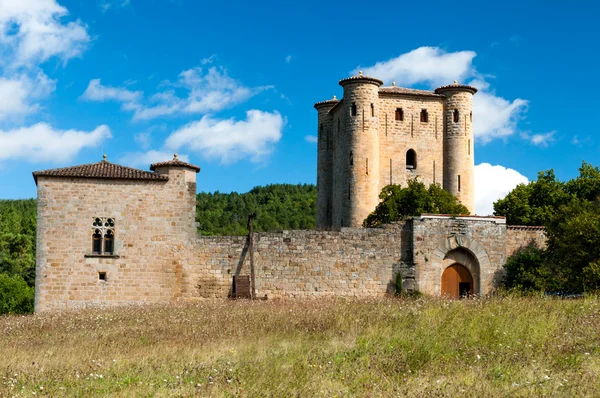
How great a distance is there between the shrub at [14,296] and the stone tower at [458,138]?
28.0m

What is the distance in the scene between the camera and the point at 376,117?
40.5 meters

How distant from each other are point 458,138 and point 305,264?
21565 mm

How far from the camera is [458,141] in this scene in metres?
42.2

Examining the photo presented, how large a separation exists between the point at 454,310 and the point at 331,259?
9.59 meters

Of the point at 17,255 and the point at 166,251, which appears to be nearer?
the point at 166,251

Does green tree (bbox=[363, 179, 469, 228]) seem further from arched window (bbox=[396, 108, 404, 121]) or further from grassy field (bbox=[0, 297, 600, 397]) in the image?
grassy field (bbox=[0, 297, 600, 397])

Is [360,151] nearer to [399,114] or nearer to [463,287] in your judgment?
[399,114]

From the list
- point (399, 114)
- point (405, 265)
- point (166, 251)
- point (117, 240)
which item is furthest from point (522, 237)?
point (399, 114)

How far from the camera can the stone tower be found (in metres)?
42.1

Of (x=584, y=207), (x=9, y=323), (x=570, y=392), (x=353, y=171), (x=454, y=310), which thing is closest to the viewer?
(x=570, y=392)

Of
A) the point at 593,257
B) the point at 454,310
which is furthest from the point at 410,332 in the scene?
the point at 593,257

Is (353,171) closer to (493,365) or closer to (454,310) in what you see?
(454,310)

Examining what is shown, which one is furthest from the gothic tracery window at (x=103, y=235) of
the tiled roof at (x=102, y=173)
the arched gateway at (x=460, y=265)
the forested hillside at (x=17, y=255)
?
the forested hillside at (x=17, y=255)

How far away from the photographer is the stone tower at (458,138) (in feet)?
138
